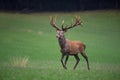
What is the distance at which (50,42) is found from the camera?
9.16m

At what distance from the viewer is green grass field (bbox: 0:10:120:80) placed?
9.04 m

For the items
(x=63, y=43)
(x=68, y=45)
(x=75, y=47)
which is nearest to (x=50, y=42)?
(x=63, y=43)

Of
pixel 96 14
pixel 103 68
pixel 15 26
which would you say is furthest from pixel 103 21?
pixel 15 26

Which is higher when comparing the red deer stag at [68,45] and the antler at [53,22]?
the antler at [53,22]

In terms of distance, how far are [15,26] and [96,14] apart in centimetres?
129
